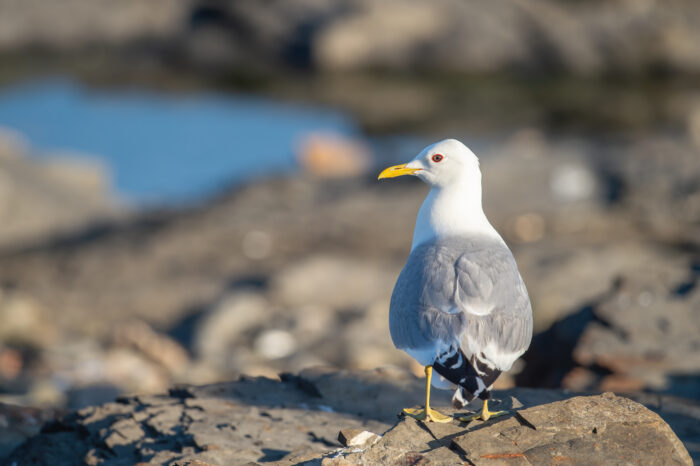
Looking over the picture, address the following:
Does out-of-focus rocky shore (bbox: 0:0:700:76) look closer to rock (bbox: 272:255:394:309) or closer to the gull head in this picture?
rock (bbox: 272:255:394:309)

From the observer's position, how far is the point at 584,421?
10.8 feet

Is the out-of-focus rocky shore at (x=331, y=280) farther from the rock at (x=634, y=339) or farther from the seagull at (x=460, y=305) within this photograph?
the seagull at (x=460, y=305)

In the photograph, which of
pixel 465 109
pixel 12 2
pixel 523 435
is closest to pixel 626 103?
pixel 465 109

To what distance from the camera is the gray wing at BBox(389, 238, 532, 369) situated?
3359 millimetres

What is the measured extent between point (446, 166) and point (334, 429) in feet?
4.32

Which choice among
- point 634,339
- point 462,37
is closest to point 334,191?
point 634,339

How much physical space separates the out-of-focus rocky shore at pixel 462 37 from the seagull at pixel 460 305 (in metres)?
19.3

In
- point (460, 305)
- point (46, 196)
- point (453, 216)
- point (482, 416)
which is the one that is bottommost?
point (482, 416)

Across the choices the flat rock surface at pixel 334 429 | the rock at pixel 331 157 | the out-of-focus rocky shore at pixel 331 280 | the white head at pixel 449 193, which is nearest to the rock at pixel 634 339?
the out-of-focus rocky shore at pixel 331 280

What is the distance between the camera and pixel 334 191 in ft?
42.8

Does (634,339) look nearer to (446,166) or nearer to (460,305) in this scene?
(446,166)

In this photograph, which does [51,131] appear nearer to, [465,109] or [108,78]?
[108,78]

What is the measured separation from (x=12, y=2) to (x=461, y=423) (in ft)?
83.2

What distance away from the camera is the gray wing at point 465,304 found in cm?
336
